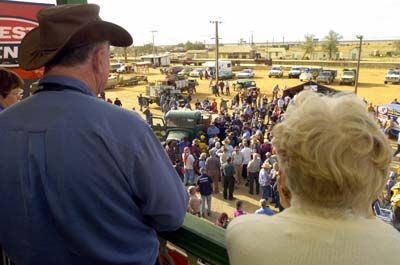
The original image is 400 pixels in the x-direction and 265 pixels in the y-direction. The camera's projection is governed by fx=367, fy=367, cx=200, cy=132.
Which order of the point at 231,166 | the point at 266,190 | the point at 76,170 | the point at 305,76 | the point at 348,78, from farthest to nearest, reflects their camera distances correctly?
the point at 305,76
the point at 348,78
the point at 231,166
the point at 266,190
the point at 76,170

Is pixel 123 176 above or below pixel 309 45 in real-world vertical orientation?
below

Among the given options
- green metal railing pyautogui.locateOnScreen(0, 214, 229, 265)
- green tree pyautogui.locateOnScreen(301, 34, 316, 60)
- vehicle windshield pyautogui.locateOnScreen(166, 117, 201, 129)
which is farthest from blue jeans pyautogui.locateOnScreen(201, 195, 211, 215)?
green tree pyautogui.locateOnScreen(301, 34, 316, 60)

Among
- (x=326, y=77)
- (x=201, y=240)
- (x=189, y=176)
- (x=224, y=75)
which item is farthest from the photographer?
(x=224, y=75)

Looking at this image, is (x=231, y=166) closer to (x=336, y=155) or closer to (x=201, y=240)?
(x=201, y=240)

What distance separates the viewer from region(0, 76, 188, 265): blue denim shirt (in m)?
1.17

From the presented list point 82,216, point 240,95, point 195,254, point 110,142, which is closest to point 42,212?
point 82,216

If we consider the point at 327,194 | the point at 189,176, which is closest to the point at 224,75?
the point at 189,176

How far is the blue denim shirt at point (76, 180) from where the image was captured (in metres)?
1.17

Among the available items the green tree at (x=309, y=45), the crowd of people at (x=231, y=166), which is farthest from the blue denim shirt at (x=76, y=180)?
the green tree at (x=309, y=45)

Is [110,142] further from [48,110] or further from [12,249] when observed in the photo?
[12,249]

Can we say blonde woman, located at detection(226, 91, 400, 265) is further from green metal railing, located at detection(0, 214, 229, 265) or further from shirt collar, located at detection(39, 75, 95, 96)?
shirt collar, located at detection(39, 75, 95, 96)

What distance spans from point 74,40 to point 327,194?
984 millimetres

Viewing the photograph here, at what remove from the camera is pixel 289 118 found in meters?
1.16

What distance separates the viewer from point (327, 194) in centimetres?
105
